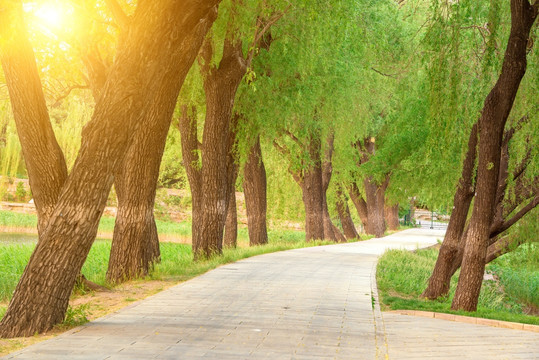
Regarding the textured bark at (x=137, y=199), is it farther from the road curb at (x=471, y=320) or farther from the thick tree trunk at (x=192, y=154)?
the thick tree trunk at (x=192, y=154)

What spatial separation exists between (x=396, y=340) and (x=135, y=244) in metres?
6.43

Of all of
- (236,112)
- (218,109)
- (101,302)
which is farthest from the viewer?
(236,112)

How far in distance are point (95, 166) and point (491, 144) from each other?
6.51 meters

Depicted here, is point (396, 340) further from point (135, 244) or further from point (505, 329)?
point (135, 244)

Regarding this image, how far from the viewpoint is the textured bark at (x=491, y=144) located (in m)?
10.8

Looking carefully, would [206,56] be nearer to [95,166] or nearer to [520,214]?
[520,214]

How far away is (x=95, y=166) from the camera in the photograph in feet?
26.2

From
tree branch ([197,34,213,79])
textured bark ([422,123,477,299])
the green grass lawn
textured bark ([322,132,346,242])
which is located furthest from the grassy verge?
tree branch ([197,34,213,79])

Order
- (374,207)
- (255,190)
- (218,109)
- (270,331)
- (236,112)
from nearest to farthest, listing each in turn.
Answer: (270,331), (218,109), (236,112), (255,190), (374,207)

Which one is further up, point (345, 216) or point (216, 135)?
point (216, 135)

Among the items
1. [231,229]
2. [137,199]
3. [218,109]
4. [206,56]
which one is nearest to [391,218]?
[231,229]

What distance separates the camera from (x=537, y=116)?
424 inches

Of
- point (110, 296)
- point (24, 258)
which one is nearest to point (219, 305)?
point (110, 296)

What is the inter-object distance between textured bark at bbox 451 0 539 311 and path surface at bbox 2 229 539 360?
1771mm
